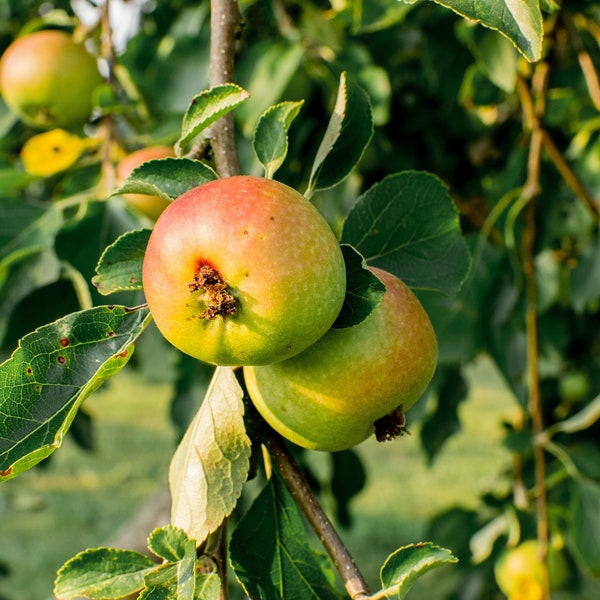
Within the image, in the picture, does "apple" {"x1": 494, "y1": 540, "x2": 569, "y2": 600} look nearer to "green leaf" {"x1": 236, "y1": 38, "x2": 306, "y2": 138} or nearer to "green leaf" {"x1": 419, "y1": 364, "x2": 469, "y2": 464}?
"green leaf" {"x1": 419, "y1": 364, "x2": 469, "y2": 464}

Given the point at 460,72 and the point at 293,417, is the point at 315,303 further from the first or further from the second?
the point at 460,72

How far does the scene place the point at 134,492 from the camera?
494 cm

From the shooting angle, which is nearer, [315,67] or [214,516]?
[214,516]

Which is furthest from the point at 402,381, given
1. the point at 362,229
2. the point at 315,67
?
the point at 315,67

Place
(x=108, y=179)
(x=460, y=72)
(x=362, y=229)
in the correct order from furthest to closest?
1. (x=460, y=72)
2. (x=108, y=179)
3. (x=362, y=229)

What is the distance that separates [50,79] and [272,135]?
863 mm

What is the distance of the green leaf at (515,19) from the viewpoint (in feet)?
2.01

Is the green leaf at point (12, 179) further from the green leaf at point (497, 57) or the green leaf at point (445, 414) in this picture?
the green leaf at point (445, 414)

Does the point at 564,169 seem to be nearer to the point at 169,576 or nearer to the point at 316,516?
the point at 316,516

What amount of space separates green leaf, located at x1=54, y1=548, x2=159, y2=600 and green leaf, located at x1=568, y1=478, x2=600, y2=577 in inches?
45.1

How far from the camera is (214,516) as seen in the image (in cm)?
72

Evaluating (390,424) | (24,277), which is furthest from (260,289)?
(24,277)

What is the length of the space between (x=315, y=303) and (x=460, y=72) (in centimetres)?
135

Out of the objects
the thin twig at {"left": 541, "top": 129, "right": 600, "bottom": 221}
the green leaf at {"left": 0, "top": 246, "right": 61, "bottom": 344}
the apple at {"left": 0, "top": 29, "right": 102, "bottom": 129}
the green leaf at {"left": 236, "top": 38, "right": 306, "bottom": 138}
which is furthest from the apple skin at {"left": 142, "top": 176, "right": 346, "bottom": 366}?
the thin twig at {"left": 541, "top": 129, "right": 600, "bottom": 221}
